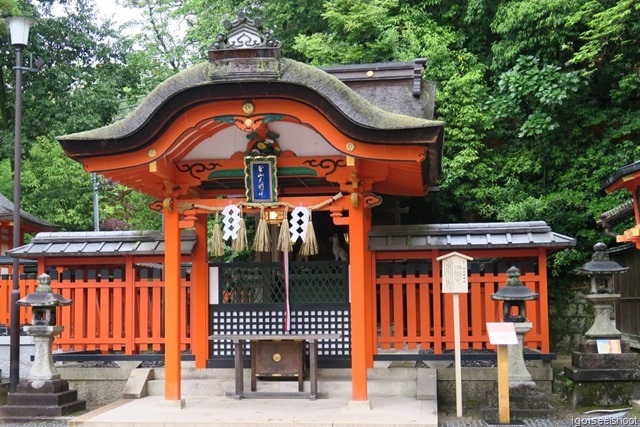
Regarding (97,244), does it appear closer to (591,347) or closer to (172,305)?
(172,305)

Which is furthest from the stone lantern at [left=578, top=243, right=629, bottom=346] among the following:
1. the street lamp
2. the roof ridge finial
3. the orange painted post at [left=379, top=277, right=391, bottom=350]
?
the street lamp

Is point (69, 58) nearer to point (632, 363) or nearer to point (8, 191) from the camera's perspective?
point (8, 191)

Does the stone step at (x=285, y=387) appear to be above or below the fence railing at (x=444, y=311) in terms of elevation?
below

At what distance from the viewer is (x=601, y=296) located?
9.22 metres

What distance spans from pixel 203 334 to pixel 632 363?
19.7 feet

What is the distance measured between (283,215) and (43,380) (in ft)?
13.0

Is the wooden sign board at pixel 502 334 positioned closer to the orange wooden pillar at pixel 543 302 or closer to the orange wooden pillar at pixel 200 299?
the orange wooden pillar at pixel 543 302

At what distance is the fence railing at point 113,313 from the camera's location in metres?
10.1

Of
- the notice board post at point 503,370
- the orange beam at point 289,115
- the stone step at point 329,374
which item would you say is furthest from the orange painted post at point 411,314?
the orange beam at point 289,115

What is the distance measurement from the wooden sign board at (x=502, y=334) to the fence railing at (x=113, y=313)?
4.75 metres

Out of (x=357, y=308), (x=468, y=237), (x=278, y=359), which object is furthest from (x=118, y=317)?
(x=468, y=237)

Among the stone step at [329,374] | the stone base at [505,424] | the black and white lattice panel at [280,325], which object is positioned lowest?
the stone base at [505,424]

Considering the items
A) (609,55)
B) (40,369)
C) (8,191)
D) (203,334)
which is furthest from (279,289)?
(8,191)

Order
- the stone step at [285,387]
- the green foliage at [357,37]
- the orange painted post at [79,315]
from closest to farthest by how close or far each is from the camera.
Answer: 1. the stone step at [285,387]
2. the orange painted post at [79,315]
3. the green foliage at [357,37]
